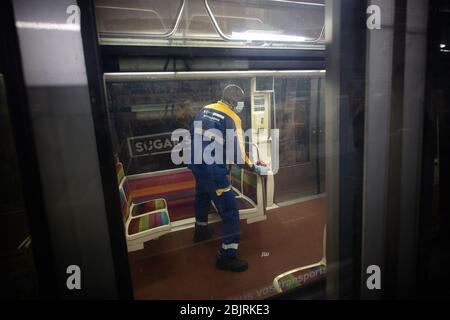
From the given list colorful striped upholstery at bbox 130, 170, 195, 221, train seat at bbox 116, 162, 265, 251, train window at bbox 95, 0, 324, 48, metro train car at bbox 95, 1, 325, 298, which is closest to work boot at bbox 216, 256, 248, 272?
metro train car at bbox 95, 1, 325, 298

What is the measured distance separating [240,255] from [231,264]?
313mm

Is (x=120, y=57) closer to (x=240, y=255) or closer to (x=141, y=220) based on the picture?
(x=141, y=220)

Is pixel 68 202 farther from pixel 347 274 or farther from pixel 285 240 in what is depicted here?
pixel 285 240

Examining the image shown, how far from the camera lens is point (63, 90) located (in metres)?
0.87

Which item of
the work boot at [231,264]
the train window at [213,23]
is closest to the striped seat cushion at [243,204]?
A: the work boot at [231,264]

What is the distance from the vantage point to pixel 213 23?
82.1 inches

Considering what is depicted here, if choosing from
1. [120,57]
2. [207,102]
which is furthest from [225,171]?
[120,57]

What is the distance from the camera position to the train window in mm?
2320

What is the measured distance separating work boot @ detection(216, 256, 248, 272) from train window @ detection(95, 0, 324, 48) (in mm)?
2023

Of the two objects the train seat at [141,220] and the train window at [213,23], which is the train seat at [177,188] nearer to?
the train seat at [141,220]

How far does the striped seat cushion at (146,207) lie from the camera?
320cm

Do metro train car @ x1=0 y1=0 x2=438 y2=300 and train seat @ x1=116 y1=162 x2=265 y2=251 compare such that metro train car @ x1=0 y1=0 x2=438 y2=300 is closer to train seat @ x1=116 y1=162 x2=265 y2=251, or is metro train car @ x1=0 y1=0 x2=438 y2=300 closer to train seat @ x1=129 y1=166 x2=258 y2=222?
train seat @ x1=116 y1=162 x2=265 y2=251

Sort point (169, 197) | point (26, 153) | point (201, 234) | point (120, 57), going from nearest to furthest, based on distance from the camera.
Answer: point (26, 153), point (120, 57), point (201, 234), point (169, 197)
